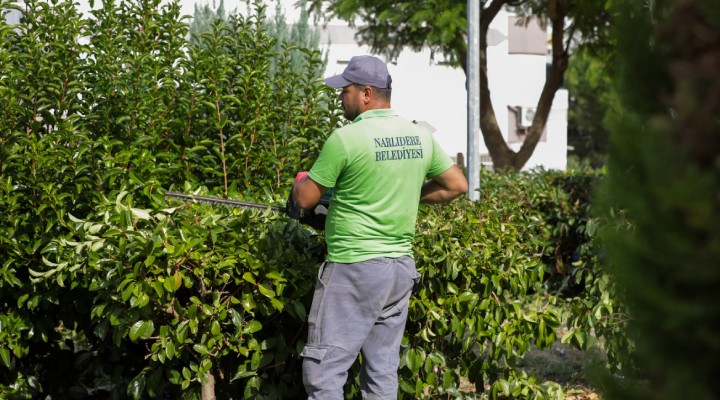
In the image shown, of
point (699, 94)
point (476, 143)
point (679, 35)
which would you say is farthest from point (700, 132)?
point (476, 143)

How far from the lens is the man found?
3854mm

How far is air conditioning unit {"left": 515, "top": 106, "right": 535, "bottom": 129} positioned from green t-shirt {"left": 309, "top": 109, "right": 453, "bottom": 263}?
2205 cm

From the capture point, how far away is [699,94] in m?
1.46

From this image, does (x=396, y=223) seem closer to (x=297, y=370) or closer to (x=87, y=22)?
(x=297, y=370)

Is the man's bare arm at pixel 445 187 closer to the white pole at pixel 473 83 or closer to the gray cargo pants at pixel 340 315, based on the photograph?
the gray cargo pants at pixel 340 315

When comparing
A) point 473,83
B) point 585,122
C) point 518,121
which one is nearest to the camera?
point 473,83

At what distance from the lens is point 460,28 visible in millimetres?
12875

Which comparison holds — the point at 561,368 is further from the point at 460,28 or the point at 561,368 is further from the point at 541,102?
the point at 541,102

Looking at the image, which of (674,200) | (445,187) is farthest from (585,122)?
(674,200)

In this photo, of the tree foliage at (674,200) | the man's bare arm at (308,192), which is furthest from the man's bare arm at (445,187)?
the tree foliage at (674,200)

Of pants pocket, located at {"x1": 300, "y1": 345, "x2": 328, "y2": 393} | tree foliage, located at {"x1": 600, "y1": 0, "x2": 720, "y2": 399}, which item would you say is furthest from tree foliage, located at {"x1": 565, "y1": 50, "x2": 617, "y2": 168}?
tree foliage, located at {"x1": 600, "y1": 0, "x2": 720, "y2": 399}

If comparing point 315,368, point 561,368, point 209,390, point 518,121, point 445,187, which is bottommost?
point 561,368

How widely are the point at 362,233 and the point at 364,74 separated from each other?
2.13 feet

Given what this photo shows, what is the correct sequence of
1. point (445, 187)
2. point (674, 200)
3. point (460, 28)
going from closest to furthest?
point (674, 200) → point (445, 187) → point (460, 28)
